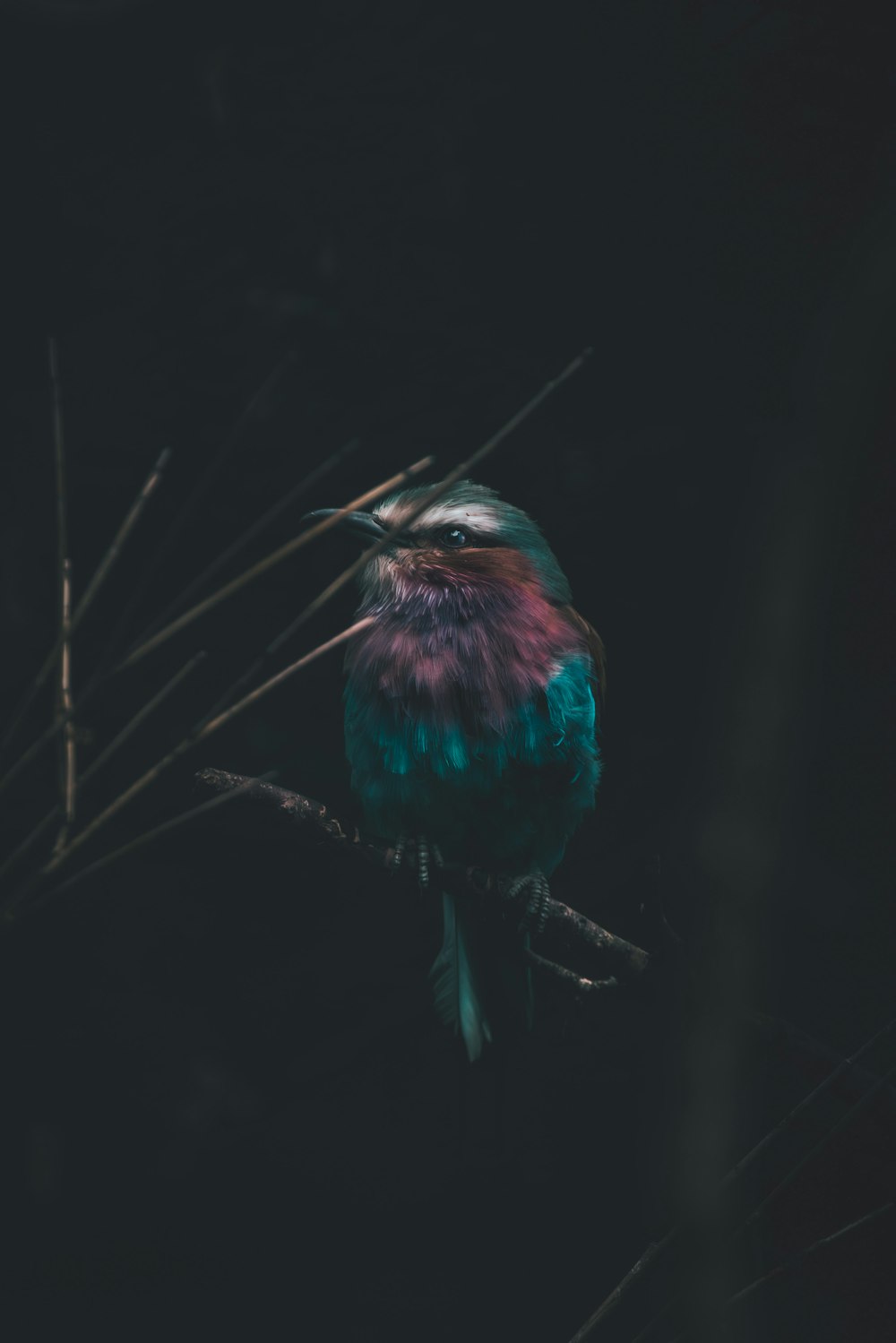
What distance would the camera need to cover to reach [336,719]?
137cm

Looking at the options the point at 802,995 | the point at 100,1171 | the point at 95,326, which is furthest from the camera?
the point at 95,326

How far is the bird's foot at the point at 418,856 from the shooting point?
132cm

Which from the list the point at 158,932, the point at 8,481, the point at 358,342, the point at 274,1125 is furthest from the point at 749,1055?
the point at 8,481

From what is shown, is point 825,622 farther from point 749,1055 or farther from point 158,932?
point 158,932

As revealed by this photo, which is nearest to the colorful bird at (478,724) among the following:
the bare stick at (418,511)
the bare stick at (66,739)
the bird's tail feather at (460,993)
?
the bird's tail feather at (460,993)

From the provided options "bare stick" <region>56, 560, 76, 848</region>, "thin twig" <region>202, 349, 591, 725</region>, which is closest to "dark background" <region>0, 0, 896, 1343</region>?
"thin twig" <region>202, 349, 591, 725</region>

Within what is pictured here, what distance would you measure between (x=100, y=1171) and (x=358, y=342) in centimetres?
107

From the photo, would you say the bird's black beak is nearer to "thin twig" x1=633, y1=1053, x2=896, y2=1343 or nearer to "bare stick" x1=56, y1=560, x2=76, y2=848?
"bare stick" x1=56, y1=560, x2=76, y2=848

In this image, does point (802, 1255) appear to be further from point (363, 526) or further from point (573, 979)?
point (363, 526)

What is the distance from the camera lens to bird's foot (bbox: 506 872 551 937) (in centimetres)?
133

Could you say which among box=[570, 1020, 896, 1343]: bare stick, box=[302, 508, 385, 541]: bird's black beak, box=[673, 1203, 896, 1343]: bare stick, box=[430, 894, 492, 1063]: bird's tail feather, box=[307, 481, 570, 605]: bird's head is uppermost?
box=[302, 508, 385, 541]: bird's black beak

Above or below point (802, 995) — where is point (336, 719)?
above

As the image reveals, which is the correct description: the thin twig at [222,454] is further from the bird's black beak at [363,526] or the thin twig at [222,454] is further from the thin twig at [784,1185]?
the thin twig at [784,1185]

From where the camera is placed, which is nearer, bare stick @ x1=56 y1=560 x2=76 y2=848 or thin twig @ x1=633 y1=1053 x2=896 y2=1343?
bare stick @ x1=56 y1=560 x2=76 y2=848
